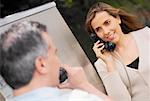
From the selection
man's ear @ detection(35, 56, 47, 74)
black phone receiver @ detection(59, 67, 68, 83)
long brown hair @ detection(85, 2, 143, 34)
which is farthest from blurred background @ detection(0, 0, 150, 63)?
man's ear @ detection(35, 56, 47, 74)

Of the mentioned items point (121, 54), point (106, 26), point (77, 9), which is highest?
point (77, 9)

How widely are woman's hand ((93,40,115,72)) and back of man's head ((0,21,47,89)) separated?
0.28m

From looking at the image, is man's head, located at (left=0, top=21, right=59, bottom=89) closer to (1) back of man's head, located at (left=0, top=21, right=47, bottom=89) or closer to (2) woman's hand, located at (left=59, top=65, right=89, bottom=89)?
(1) back of man's head, located at (left=0, top=21, right=47, bottom=89)

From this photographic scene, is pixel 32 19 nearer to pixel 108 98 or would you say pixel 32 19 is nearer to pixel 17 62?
pixel 17 62

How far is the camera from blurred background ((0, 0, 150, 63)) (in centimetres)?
166

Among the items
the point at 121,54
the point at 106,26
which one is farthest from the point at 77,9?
the point at 121,54

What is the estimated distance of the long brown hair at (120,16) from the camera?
168 centimetres

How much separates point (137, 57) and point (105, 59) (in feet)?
0.44

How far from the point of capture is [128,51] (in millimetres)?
1718

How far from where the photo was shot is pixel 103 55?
1701 millimetres

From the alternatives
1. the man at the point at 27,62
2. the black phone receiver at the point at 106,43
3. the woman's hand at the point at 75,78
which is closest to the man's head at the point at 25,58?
the man at the point at 27,62

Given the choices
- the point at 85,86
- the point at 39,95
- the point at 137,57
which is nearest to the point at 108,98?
the point at 85,86

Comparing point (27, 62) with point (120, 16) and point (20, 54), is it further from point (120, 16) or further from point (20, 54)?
point (120, 16)

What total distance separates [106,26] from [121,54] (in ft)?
0.44
